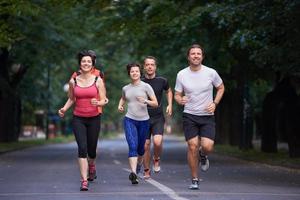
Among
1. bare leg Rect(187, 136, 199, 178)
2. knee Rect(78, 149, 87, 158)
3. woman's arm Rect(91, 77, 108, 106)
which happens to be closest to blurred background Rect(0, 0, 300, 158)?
bare leg Rect(187, 136, 199, 178)

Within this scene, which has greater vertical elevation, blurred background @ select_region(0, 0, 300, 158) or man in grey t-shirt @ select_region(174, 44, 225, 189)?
blurred background @ select_region(0, 0, 300, 158)

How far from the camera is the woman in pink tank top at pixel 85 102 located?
12648mm

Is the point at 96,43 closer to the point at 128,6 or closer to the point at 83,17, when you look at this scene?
the point at 83,17

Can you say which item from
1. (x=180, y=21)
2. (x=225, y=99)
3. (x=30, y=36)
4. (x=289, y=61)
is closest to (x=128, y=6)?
(x=180, y=21)

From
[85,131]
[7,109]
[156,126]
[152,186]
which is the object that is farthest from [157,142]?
[7,109]

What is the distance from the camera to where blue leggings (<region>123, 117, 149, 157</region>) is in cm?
1375

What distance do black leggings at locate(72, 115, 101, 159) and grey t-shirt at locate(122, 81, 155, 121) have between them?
0.94 m

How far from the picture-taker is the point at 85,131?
12.9 metres

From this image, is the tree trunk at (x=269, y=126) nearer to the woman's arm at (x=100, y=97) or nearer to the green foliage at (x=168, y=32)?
the green foliage at (x=168, y=32)

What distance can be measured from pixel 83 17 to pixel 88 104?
74.0 ft

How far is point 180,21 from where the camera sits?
80.4 feet

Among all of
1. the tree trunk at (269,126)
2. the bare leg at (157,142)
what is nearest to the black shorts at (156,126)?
the bare leg at (157,142)

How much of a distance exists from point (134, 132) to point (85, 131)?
1165mm

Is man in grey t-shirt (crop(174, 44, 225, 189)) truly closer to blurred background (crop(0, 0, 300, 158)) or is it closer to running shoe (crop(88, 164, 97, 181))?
running shoe (crop(88, 164, 97, 181))
